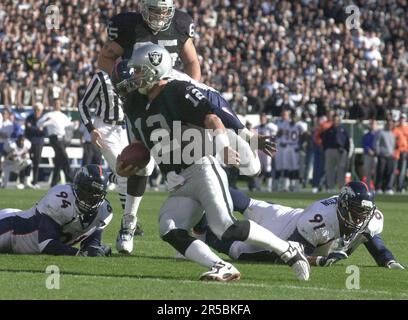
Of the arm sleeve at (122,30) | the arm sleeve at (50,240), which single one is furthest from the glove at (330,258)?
the arm sleeve at (122,30)

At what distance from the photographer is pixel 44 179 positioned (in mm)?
22984

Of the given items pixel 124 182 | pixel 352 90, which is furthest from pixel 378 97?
pixel 124 182

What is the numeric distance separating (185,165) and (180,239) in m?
0.49

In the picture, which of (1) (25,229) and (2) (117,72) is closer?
Result: (2) (117,72)

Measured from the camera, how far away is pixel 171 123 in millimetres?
7414

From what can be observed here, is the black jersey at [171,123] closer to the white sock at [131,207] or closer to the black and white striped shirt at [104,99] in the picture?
the white sock at [131,207]

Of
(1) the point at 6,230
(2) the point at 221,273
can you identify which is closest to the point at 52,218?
(1) the point at 6,230

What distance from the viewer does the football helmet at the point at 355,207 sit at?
27.3 ft

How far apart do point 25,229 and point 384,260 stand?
2.87m

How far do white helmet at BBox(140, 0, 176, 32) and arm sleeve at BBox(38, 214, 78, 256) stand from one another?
2.00m

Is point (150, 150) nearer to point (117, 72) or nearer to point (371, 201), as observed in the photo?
point (117, 72)

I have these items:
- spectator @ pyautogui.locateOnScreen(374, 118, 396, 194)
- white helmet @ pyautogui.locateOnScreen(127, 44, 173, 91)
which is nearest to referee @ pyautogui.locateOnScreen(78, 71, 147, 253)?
white helmet @ pyautogui.locateOnScreen(127, 44, 173, 91)

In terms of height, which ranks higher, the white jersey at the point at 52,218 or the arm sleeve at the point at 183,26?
the arm sleeve at the point at 183,26

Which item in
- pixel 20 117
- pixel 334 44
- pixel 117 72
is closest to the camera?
pixel 117 72
